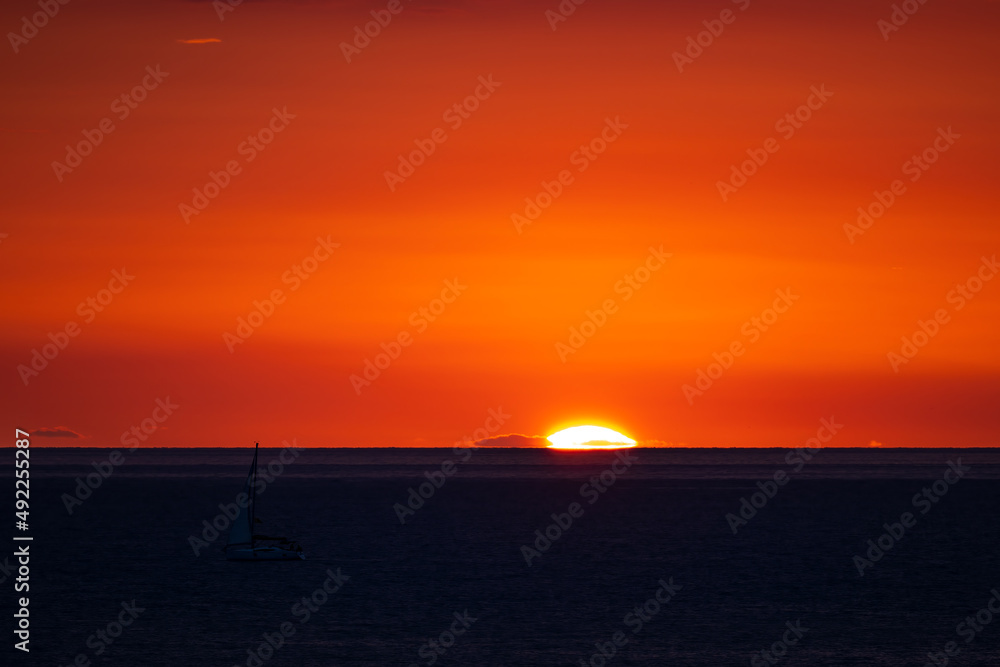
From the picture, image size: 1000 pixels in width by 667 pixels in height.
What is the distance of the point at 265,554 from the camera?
349 feet

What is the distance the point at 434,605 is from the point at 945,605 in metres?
33.4

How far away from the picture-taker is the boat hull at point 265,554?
10612cm

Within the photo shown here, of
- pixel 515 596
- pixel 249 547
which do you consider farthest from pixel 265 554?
pixel 515 596

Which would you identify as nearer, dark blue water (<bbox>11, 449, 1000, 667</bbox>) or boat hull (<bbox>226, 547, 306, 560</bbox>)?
dark blue water (<bbox>11, 449, 1000, 667</bbox>)

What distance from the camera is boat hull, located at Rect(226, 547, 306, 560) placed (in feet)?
348

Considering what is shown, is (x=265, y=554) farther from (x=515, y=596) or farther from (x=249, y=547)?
(x=515, y=596)

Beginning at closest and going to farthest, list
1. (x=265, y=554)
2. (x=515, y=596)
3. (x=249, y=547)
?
(x=515, y=596) < (x=265, y=554) < (x=249, y=547)

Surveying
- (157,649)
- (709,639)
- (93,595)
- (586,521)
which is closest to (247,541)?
(93,595)

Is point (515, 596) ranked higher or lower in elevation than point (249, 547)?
lower

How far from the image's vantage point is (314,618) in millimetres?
75812

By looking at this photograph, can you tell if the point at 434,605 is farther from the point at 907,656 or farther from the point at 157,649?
the point at 907,656

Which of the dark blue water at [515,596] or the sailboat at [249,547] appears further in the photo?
the sailboat at [249,547]

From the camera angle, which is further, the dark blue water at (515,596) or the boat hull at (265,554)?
the boat hull at (265,554)

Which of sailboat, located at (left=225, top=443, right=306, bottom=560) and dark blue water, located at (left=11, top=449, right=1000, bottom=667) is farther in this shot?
sailboat, located at (left=225, top=443, right=306, bottom=560)
